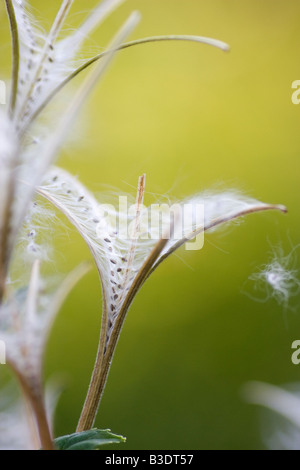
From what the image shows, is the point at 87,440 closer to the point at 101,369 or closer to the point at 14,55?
the point at 101,369

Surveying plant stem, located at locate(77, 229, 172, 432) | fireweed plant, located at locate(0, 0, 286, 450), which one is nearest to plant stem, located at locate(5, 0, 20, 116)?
fireweed plant, located at locate(0, 0, 286, 450)

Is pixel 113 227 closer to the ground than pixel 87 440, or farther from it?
farther from it

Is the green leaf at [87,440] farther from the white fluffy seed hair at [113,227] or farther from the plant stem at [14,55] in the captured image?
the plant stem at [14,55]

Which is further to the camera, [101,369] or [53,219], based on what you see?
[53,219]

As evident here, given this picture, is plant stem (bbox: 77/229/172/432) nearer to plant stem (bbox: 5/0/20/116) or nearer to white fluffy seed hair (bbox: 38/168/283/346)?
white fluffy seed hair (bbox: 38/168/283/346)

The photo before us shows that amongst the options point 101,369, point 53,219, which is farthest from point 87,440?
point 53,219

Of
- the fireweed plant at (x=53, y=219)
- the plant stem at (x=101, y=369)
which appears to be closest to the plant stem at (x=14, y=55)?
the fireweed plant at (x=53, y=219)

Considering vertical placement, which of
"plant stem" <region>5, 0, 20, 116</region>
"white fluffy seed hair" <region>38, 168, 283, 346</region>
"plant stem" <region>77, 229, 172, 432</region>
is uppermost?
"plant stem" <region>5, 0, 20, 116</region>

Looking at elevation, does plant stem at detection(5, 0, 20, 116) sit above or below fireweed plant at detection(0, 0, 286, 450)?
above

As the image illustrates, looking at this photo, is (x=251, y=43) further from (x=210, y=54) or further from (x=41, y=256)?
(x=41, y=256)

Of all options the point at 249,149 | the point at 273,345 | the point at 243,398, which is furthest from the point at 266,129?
the point at 243,398
